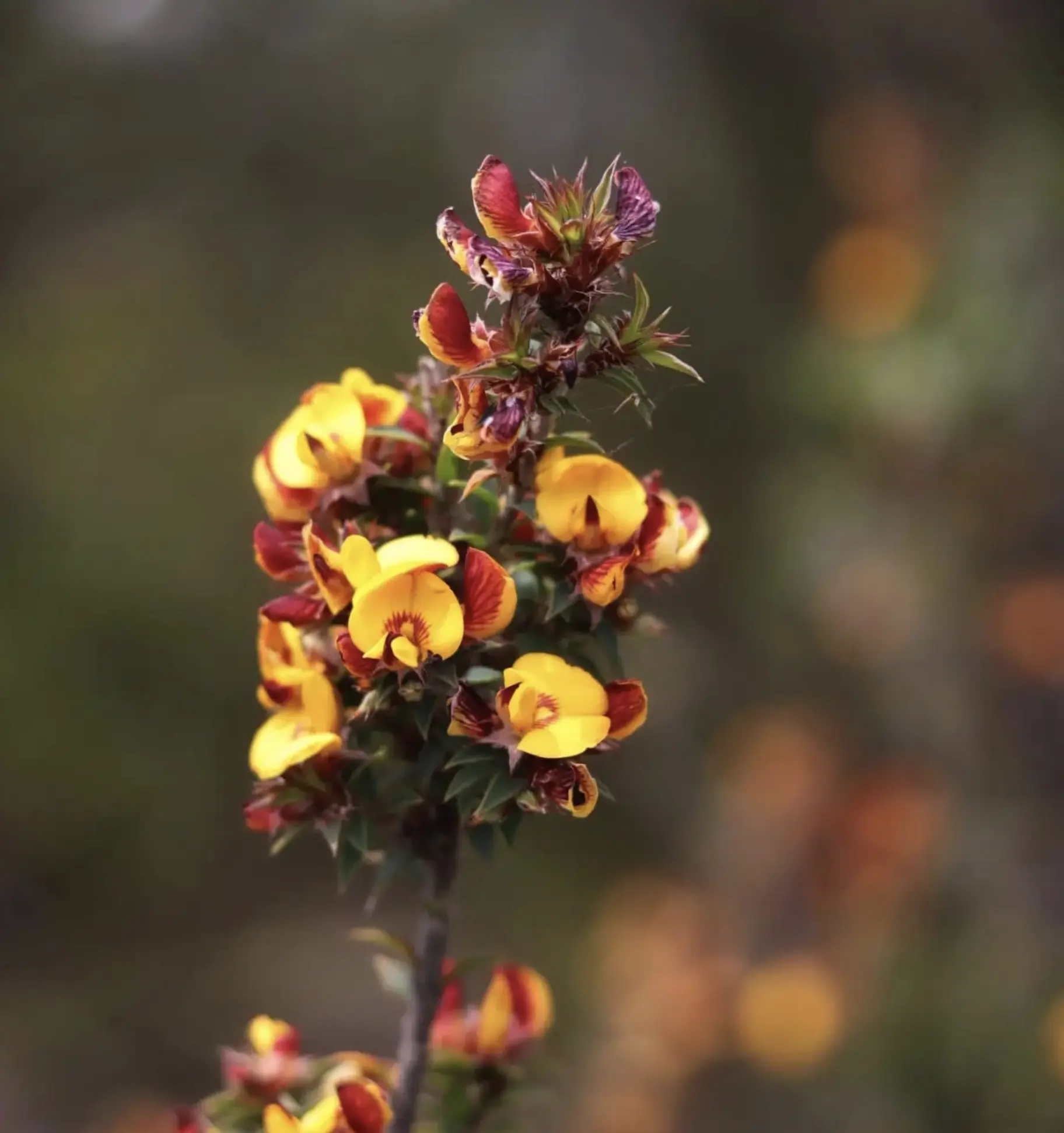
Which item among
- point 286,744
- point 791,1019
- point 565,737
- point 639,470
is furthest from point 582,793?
point 639,470

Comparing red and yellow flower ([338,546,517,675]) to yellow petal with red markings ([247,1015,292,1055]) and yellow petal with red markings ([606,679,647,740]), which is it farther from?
yellow petal with red markings ([247,1015,292,1055])

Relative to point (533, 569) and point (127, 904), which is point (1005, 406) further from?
point (127, 904)

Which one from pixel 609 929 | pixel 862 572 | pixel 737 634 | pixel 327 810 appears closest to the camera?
pixel 327 810

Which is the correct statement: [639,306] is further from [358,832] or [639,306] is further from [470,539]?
[358,832]

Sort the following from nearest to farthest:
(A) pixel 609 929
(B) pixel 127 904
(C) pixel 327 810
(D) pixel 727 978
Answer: (C) pixel 327 810 < (D) pixel 727 978 < (A) pixel 609 929 < (B) pixel 127 904

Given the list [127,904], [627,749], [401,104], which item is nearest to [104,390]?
[401,104]

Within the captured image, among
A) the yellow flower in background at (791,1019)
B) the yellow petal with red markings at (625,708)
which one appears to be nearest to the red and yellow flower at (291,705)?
the yellow petal with red markings at (625,708)
